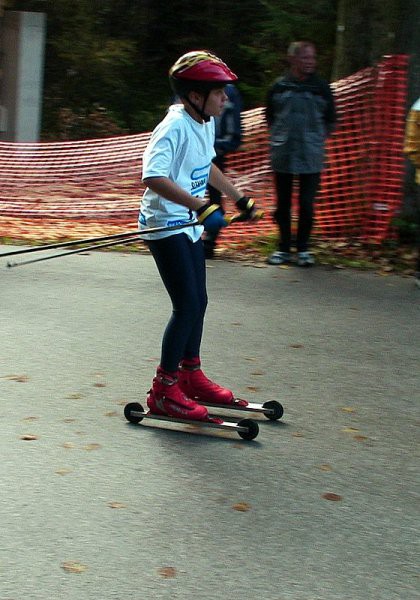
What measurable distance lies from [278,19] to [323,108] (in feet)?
25.1

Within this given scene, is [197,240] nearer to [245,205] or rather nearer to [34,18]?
[245,205]

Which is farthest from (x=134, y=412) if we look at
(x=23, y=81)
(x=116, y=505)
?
(x=23, y=81)

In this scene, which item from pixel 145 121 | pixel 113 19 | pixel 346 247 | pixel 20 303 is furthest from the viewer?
pixel 113 19

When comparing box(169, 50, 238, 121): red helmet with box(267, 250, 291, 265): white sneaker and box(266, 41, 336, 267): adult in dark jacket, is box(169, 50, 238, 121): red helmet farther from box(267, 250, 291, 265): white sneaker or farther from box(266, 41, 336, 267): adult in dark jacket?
box(267, 250, 291, 265): white sneaker

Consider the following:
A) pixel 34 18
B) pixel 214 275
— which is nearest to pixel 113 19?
pixel 34 18

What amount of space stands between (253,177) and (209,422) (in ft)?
25.4

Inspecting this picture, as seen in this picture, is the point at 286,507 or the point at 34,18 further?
the point at 34,18

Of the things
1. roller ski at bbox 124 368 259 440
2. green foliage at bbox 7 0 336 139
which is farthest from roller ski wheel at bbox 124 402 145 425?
green foliage at bbox 7 0 336 139

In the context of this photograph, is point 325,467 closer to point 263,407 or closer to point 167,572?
point 263,407

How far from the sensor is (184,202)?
5270 mm

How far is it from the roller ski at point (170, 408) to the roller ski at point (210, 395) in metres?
0.18

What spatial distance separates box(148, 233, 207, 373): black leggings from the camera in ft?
18.1

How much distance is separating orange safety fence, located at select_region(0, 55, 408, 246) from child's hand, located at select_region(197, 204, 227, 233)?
18.7 ft

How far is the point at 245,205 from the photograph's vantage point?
568cm
